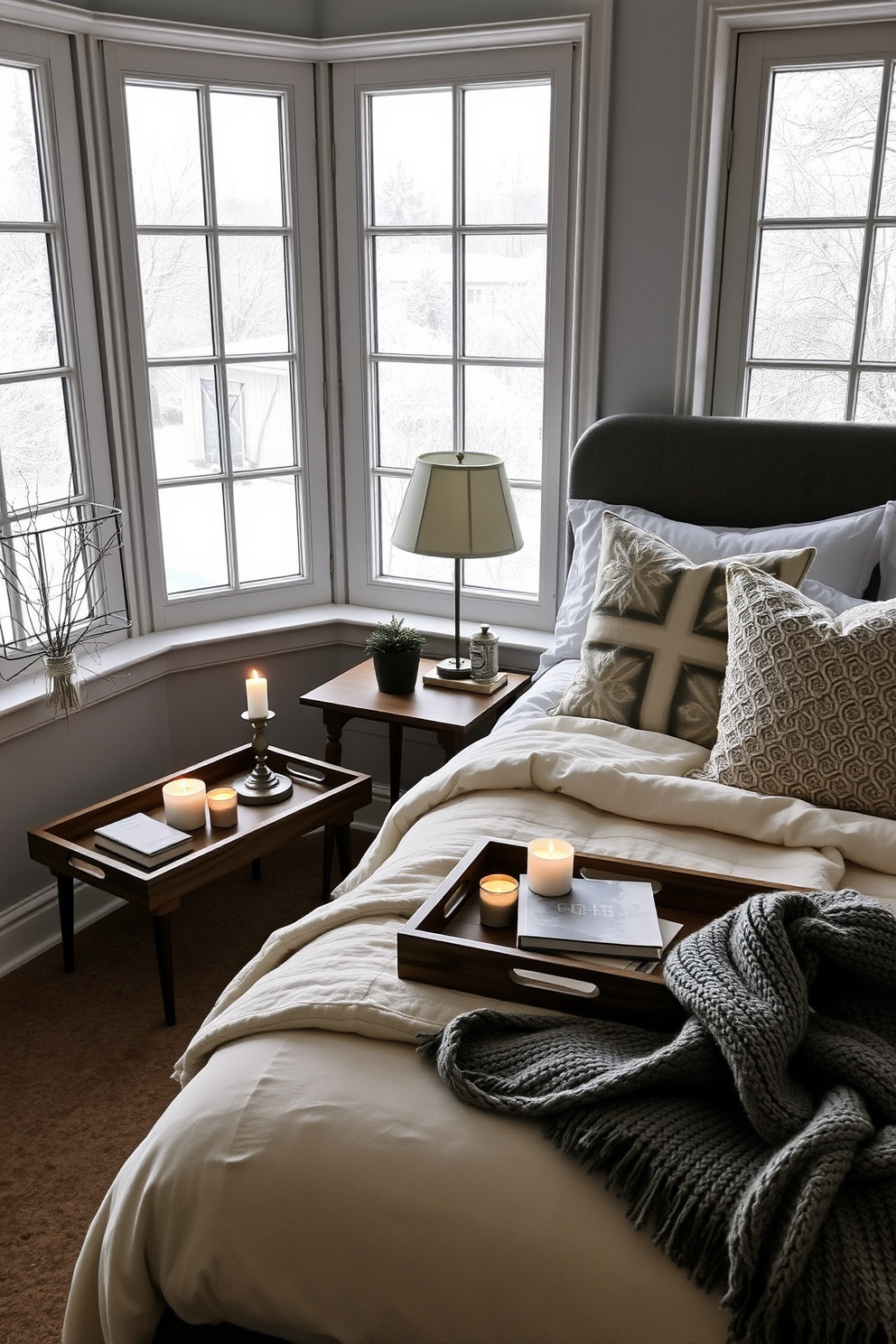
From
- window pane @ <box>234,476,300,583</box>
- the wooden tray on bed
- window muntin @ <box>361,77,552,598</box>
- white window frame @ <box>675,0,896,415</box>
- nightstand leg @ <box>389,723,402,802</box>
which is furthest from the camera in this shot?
window pane @ <box>234,476,300,583</box>

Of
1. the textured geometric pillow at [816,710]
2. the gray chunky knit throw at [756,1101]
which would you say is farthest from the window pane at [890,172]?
the gray chunky knit throw at [756,1101]

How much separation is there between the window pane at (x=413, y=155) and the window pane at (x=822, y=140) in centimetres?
88

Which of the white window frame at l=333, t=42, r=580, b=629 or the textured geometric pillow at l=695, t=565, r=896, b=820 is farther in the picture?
the white window frame at l=333, t=42, r=580, b=629

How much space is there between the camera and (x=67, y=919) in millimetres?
2650

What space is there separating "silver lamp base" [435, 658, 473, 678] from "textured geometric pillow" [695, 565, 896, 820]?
42.4 inches

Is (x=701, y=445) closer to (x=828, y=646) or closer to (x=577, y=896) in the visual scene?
(x=828, y=646)

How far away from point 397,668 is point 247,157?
1.50m

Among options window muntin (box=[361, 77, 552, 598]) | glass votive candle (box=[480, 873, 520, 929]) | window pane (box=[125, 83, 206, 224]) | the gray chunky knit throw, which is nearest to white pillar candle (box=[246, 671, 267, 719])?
window muntin (box=[361, 77, 552, 598])

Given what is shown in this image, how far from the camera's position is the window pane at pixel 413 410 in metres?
3.25

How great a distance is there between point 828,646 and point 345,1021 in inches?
42.4

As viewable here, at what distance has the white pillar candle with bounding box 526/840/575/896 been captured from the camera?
157 centimetres

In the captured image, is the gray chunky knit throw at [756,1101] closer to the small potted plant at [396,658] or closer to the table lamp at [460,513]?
the table lamp at [460,513]

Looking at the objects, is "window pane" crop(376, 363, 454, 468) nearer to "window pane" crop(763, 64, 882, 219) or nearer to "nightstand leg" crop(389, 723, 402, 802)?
"nightstand leg" crop(389, 723, 402, 802)

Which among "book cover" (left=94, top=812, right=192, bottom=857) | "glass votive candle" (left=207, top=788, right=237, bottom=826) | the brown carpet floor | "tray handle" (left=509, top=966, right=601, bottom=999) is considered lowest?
the brown carpet floor
